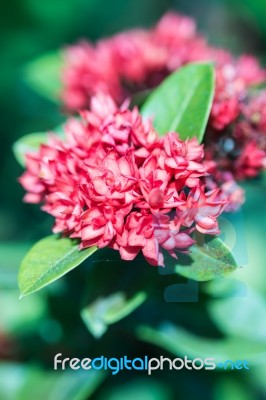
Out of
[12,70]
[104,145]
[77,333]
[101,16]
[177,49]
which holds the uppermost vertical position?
[101,16]

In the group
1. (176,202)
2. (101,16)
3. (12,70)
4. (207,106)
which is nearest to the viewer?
(176,202)

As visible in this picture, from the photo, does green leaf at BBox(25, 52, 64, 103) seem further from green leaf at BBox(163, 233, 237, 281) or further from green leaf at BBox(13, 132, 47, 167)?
green leaf at BBox(163, 233, 237, 281)

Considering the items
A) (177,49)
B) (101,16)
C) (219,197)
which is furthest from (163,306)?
(101,16)

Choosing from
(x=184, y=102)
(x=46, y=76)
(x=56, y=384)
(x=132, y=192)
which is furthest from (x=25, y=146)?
(x=46, y=76)

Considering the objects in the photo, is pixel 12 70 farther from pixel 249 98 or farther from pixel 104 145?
pixel 104 145

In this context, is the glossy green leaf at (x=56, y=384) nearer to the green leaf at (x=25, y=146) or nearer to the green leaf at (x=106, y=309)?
the green leaf at (x=106, y=309)

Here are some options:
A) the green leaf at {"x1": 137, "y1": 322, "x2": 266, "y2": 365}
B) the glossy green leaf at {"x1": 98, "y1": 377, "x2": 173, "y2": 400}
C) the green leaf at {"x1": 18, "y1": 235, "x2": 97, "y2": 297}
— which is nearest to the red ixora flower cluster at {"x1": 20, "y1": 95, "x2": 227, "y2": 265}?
the green leaf at {"x1": 18, "y1": 235, "x2": 97, "y2": 297}

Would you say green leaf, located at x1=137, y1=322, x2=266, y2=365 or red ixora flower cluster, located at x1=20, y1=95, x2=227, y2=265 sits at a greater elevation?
red ixora flower cluster, located at x1=20, y1=95, x2=227, y2=265
